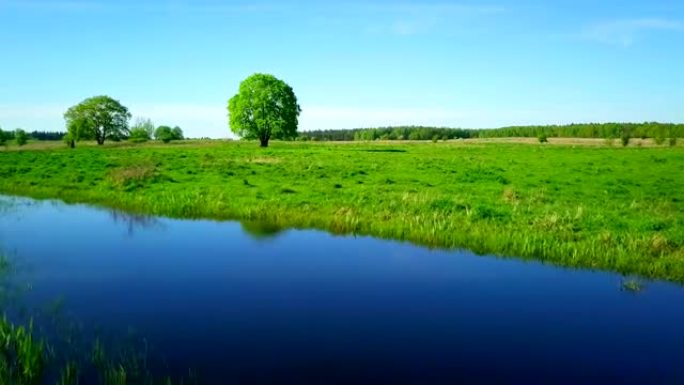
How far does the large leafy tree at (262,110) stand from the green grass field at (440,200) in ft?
122

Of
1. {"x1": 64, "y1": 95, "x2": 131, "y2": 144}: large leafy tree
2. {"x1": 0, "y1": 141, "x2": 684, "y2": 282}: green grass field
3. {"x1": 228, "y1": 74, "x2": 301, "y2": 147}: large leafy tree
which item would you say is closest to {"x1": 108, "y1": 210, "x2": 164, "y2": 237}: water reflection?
{"x1": 0, "y1": 141, "x2": 684, "y2": 282}: green grass field

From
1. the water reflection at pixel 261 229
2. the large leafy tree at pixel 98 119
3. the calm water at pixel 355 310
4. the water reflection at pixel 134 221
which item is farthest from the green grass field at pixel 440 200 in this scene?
the large leafy tree at pixel 98 119

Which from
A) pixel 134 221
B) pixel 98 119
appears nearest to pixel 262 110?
pixel 98 119

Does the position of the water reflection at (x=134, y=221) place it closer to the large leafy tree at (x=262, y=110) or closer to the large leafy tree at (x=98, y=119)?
the large leafy tree at (x=262, y=110)

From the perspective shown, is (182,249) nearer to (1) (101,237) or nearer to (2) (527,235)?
(1) (101,237)

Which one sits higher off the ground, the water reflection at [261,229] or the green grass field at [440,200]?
the green grass field at [440,200]

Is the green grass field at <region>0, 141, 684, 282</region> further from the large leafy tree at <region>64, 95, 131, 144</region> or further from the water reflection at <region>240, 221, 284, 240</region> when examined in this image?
the large leafy tree at <region>64, 95, 131, 144</region>

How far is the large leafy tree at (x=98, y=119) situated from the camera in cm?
10343

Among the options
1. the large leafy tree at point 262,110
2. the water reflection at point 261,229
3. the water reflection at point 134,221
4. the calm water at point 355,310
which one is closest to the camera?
the calm water at point 355,310

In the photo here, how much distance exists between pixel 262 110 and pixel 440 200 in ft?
202

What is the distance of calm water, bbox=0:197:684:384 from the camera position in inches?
366

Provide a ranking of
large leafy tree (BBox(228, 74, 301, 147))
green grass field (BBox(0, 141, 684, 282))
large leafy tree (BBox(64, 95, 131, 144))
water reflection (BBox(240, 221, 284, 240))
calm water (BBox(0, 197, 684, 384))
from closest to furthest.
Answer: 1. calm water (BBox(0, 197, 684, 384))
2. green grass field (BBox(0, 141, 684, 282))
3. water reflection (BBox(240, 221, 284, 240))
4. large leafy tree (BBox(228, 74, 301, 147))
5. large leafy tree (BBox(64, 95, 131, 144))

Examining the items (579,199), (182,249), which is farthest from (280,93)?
(182,249)

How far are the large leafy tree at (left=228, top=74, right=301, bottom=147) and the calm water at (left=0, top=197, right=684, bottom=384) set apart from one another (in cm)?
6343
